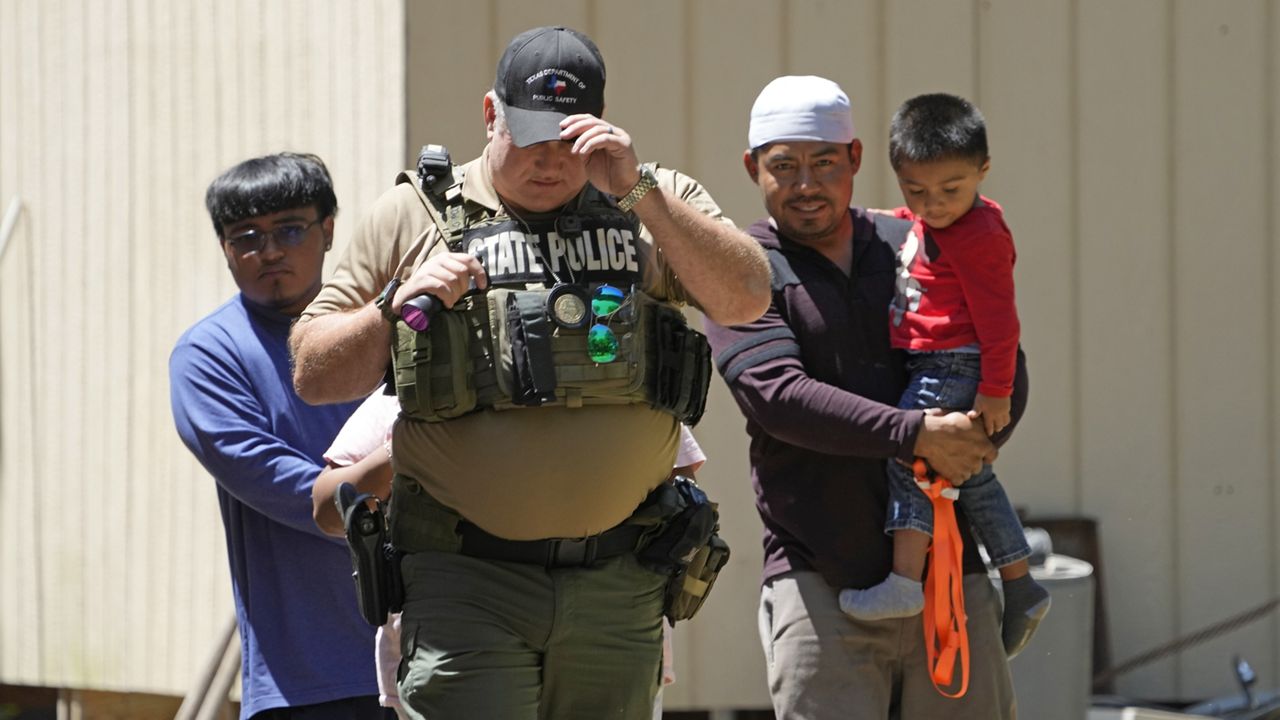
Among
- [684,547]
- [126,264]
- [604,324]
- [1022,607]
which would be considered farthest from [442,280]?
[126,264]

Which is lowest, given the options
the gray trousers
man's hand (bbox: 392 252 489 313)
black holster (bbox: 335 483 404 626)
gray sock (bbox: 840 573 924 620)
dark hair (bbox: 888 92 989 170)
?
the gray trousers

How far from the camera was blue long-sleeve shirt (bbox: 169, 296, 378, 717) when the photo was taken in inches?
139

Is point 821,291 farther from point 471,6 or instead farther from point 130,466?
point 130,466

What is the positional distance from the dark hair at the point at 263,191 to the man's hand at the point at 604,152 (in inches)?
45.6

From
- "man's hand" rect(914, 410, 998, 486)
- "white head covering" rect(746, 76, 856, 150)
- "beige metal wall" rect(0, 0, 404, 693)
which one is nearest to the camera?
"man's hand" rect(914, 410, 998, 486)

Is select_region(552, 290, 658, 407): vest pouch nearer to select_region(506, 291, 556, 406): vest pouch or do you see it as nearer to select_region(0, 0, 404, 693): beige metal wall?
select_region(506, 291, 556, 406): vest pouch

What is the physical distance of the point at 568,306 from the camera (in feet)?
9.41

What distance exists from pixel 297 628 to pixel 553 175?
4.22 ft

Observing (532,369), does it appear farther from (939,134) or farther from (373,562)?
(939,134)

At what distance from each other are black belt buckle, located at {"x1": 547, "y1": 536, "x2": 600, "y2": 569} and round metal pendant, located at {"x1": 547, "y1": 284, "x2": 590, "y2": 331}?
0.40 metres

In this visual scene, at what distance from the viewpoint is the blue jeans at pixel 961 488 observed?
350cm

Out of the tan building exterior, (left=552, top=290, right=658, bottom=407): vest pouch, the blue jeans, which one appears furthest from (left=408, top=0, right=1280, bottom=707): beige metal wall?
(left=552, top=290, right=658, bottom=407): vest pouch

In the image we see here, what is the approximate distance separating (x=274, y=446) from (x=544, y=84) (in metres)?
1.17

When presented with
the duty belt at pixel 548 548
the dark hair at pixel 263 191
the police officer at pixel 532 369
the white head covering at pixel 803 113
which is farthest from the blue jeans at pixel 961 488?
the dark hair at pixel 263 191
